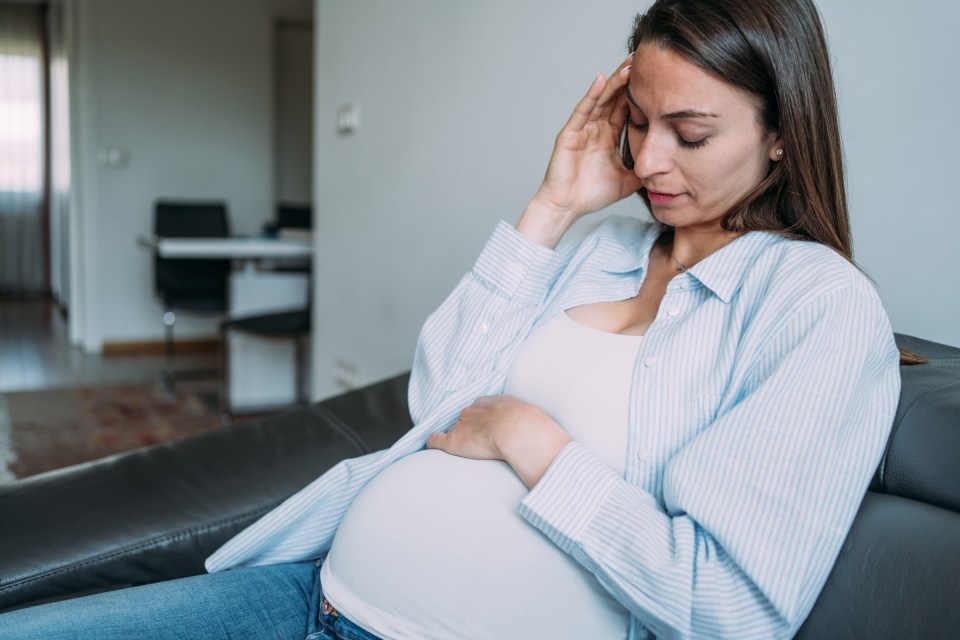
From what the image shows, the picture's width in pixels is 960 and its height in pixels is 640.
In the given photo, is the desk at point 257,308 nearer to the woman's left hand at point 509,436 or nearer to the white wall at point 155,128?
the white wall at point 155,128

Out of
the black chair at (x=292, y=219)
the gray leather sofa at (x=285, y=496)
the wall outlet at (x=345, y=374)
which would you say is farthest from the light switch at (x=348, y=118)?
the black chair at (x=292, y=219)

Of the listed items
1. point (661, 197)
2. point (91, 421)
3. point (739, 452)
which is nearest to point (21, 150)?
point (91, 421)

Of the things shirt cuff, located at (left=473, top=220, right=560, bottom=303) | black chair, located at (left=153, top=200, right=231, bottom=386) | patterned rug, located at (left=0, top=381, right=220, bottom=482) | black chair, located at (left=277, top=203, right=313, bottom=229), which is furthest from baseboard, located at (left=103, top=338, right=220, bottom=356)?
shirt cuff, located at (left=473, top=220, right=560, bottom=303)

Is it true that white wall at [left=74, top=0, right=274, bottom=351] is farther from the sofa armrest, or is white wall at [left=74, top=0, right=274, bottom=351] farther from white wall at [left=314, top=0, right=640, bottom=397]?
the sofa armrest

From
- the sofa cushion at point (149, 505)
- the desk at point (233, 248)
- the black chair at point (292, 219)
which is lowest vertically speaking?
the sofa cushion at point (149, 505)

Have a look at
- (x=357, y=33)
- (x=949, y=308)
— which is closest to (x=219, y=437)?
(x=949, y=308)

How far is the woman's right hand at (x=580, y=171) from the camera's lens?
122 centimetres

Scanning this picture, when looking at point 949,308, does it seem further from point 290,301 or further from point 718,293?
point 290,301

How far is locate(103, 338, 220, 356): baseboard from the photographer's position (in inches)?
200

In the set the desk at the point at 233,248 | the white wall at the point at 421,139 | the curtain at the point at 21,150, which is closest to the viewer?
the white wall at the point at 421,139

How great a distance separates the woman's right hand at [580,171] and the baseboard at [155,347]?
4.35m

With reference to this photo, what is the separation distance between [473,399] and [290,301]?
2.70 m

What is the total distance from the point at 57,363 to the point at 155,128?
1.54 metres

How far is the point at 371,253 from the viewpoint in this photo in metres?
2.60
